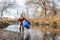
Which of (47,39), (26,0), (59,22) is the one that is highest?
(26,0)

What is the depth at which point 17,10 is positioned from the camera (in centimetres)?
1031

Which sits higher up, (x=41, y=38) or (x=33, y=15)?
(x=33, y=15)

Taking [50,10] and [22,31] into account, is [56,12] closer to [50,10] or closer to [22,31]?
[50,10]

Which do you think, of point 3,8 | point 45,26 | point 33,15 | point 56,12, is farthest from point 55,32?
point 3,8

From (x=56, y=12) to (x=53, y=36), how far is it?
193 cm

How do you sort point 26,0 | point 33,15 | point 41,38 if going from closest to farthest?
point 41,38
point 33,15
point 26,0

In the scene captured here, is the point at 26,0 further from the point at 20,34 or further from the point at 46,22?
the point at 20,34

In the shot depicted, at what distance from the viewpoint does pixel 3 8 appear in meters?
12.2

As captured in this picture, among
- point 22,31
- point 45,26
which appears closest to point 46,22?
point 45,26

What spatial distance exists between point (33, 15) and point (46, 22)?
141cm

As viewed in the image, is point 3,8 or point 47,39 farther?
point 3,8

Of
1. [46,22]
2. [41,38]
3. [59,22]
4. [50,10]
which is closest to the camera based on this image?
[41,38]

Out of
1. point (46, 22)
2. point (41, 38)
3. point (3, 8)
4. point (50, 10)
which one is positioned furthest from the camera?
point (3, 8)

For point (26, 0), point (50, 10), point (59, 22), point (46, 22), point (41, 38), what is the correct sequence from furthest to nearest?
point (26, 0) → point (50, 10) → point (46, 22) → point (59, 22) → point (41, 38)
